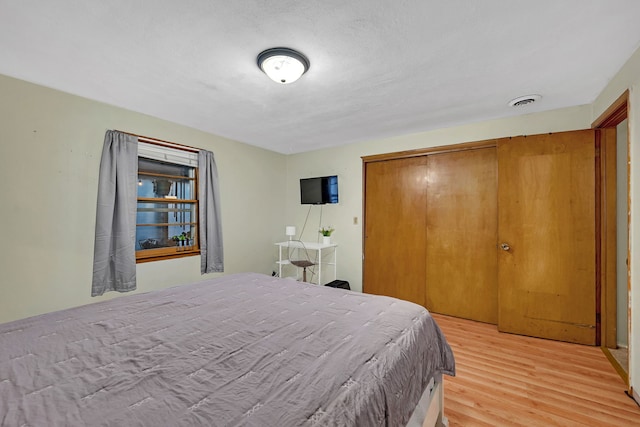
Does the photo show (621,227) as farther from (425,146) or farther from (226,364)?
(226,364)

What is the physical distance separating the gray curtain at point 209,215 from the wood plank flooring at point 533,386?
2970mm

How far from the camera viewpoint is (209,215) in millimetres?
3584

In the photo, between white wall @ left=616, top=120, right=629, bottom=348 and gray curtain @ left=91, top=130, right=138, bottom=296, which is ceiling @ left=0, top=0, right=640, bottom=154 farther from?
white wall @ left=616, top=120, right=629, bottom=348

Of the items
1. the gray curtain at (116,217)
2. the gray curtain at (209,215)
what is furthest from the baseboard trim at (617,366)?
the gray curtain at (116,217)

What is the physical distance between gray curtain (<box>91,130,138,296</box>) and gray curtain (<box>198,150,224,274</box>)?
759 mm

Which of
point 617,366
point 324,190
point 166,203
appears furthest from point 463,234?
point 166,203

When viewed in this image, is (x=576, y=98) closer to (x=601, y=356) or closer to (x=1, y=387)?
(x=601, y=356)

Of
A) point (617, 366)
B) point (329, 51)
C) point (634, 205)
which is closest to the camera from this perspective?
point (329, 51)

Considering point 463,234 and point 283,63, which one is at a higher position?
point 283,63

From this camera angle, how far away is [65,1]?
55.8 inches

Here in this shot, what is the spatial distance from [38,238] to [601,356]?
5.14 metres

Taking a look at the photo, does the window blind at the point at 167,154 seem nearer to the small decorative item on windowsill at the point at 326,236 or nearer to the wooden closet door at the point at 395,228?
the small decorative item on windowsill at the point at 326,236

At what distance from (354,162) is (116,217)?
3122mm

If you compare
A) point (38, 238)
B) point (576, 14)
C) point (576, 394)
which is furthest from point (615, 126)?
point (38, 238)
